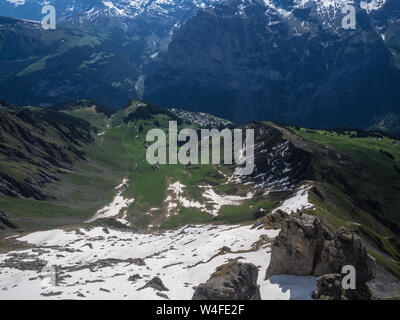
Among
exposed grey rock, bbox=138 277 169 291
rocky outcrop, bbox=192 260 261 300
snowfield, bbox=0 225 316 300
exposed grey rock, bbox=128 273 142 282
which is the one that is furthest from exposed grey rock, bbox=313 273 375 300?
exposed grey rock, bbox=128 273 142 282

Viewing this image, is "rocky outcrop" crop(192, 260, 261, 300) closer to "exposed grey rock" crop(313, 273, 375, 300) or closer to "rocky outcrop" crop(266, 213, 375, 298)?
"rocky outcrop" crop(266, 213, 375, 298)

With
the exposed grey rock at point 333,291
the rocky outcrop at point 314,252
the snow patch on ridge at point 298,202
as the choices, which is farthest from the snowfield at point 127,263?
the snow patch on ridge at point 298,202

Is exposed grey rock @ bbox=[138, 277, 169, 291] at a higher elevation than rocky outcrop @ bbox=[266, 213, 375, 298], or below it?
below

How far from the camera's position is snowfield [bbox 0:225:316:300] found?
3012 inches

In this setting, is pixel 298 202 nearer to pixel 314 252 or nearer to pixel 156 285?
pixel 314 252

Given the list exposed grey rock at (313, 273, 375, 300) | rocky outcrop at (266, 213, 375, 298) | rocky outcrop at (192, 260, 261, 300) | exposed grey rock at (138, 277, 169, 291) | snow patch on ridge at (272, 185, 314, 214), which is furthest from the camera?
snow patch on ridge at (272, 185, 314, 214)

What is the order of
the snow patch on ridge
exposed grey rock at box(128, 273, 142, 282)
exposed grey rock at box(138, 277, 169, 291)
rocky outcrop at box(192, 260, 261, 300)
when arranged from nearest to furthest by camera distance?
rocky outcrop at box(192, 260, 261, 300), exposed grey rock at box(138, 277, 169, 291), exposed grey rock at box(128, 273, 142, 282), the snow patch on ridge

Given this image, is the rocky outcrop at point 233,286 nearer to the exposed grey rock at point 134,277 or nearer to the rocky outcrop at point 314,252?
the rocky outcrop at point 314,252

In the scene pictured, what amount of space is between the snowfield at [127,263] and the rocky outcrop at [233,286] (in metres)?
3.13

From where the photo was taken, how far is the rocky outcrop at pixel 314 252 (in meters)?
74.2

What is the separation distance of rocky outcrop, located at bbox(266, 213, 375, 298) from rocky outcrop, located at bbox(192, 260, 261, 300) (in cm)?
640

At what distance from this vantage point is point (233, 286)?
220 ft

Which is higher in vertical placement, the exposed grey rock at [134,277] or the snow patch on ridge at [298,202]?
the snow patch on ridge at [298,202]

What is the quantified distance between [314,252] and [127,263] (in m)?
52.0
